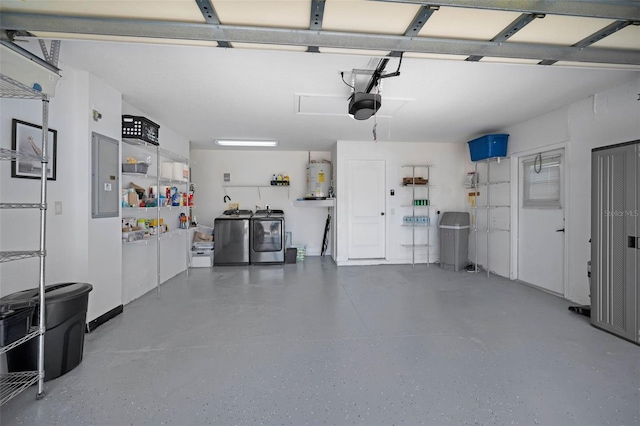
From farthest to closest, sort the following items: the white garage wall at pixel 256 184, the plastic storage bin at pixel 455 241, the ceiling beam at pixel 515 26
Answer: the white garage wall at pixel 256 184
the plastic storage bin at pixel 455 241
the ceiling beam at pixel 515 26

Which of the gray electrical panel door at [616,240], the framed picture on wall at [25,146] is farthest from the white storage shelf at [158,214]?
the gray electrical panel door at [616,240]

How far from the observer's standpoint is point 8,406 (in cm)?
157

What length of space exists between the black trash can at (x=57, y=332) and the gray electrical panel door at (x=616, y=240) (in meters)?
4.44

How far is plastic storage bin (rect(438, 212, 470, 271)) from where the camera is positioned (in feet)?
15.8

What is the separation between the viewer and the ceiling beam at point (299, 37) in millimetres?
1391

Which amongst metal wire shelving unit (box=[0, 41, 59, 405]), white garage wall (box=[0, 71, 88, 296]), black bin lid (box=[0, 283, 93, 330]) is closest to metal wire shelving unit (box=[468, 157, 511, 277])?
black bin lid (box=[0, 283, 93, 330])

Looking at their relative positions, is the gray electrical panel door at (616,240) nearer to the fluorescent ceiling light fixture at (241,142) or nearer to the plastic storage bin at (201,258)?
the fluorescent ceiling light fixture at (241,142)

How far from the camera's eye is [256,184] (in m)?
6.09

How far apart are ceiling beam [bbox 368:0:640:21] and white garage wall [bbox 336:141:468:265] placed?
159 inches

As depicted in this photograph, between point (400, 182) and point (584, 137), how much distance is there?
2.75 metres

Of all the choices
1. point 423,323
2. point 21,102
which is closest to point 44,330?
point 21,102

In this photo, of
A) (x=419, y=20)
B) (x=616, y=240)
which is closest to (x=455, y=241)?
(x=616, y=240)

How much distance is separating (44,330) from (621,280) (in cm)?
447

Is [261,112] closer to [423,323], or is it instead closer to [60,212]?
[60,212]
